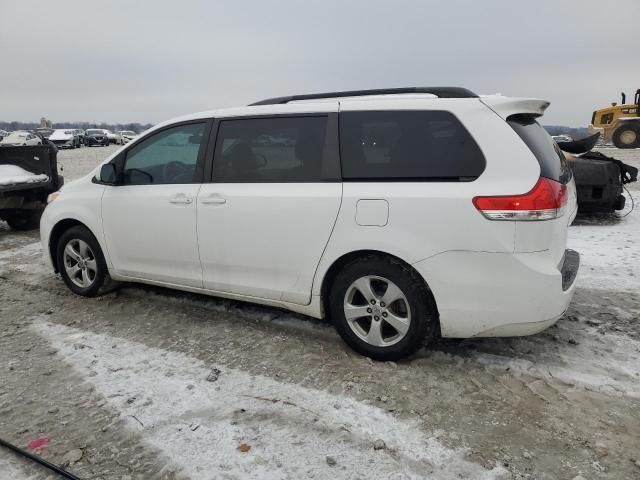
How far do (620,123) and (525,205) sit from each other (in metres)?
22.2

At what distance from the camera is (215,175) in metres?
3.90

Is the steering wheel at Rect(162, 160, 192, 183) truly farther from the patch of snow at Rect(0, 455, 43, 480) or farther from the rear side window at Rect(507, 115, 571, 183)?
the rear side window at Rect(507, 115, 571, 183)

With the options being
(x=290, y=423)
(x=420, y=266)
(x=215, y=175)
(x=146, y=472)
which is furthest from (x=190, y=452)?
(x=215, y=175)

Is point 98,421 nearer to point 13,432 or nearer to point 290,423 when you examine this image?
point 13,432

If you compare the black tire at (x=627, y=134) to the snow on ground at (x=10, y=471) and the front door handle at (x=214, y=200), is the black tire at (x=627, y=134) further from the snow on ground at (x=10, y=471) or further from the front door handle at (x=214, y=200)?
the snow on ground at (x=10, y=471)

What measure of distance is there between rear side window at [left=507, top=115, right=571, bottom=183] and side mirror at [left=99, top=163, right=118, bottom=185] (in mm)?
3333

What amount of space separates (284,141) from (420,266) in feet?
4.57

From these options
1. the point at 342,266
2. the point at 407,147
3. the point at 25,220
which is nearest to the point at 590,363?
the point at 342,266

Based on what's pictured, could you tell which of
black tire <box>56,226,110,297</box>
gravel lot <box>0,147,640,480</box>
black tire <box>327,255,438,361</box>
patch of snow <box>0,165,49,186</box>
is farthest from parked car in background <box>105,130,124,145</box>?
black tire <box>327,255,438,361</box>

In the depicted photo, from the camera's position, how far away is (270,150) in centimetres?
372

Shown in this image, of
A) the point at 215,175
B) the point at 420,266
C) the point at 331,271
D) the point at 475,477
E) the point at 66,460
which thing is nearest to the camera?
the point at 475,477

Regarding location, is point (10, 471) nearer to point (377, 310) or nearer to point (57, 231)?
point (377, 310)

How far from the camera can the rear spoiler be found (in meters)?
3.09

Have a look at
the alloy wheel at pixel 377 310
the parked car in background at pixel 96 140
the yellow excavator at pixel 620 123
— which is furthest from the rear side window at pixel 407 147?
the parked car in background at pixel 96 140
